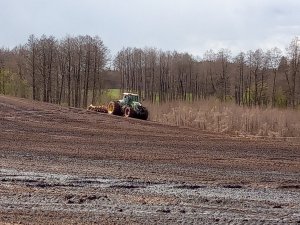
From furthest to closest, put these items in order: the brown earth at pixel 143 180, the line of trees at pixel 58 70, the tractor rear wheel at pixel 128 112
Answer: the line of trees at pixel 58 70 < the tractor rear wheel at pixel 128 112 < the brown earth at pixel 143 180

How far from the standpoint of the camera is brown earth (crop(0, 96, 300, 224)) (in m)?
8.01

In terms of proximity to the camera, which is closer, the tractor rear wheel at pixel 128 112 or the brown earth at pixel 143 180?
the brown earth at pixel 143 180

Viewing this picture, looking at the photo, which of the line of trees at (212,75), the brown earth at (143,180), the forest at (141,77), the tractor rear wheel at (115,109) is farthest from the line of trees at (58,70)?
the brown earth at (143,180)

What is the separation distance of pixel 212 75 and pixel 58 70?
2468 cm

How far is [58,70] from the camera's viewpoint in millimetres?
71562

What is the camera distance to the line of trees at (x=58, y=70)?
67.1 metres

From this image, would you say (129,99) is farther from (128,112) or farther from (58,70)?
(58,70)

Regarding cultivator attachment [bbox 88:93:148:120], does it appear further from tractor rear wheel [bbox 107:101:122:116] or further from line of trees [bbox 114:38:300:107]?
line of trees [bbox 114:38:300:107]

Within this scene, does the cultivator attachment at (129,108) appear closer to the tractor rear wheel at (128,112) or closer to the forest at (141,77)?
the tractor rear wheel at (128,112)

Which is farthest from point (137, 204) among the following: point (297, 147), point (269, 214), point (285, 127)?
point (285, 127)

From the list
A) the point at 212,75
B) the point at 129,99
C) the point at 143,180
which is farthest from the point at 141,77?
the point at 143,180

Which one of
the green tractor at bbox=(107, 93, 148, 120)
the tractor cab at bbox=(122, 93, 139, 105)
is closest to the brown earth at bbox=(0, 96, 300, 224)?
the green tractor at bbox=(107, 93, 148, 120)

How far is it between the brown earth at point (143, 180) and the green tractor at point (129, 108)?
14.1m

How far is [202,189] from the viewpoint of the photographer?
401 inches
